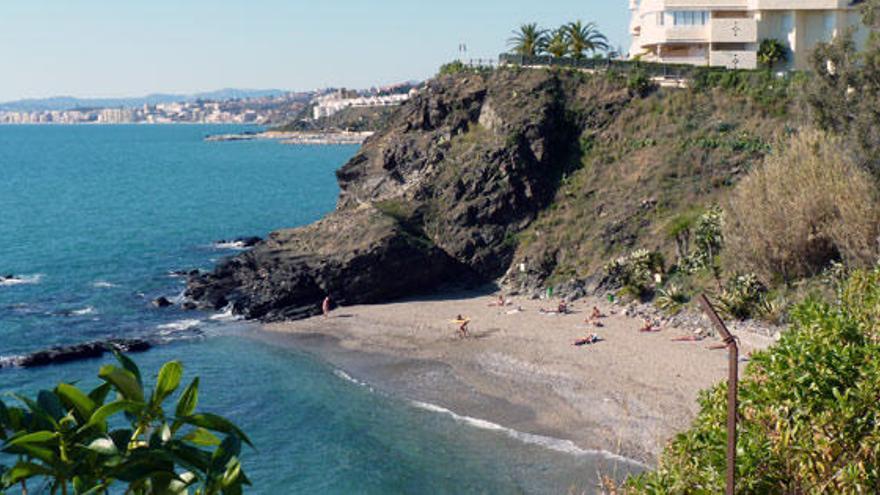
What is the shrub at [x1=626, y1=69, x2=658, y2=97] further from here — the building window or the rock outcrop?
the building window

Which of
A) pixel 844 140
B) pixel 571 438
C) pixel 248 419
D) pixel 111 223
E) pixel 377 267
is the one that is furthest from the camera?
pixel 111 223

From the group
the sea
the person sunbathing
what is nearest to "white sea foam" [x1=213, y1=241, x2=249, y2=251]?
the sea

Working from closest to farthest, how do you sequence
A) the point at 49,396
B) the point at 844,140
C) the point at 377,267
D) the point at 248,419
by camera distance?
1. the point at 49,396
2. the point at 248,419
3. the point at 844,140
4. the point at 377,267

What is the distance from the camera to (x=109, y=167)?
499 ft

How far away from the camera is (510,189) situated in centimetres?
5234

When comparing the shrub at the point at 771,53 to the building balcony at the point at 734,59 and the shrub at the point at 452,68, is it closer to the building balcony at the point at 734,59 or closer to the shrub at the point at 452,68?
the building balcony at the point at 734,59

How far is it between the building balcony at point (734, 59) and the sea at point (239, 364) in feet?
108

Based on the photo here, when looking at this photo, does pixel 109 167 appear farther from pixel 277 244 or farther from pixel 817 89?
pixel 817 89

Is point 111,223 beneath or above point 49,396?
beneath

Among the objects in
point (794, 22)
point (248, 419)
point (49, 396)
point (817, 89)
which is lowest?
point (248, 419)

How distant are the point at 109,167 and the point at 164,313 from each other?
368ft

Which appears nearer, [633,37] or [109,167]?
[633,37]

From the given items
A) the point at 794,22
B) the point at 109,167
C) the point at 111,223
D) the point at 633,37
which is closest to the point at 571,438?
the point at 794,22

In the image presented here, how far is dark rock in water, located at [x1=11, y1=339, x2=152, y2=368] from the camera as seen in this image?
4000cm
